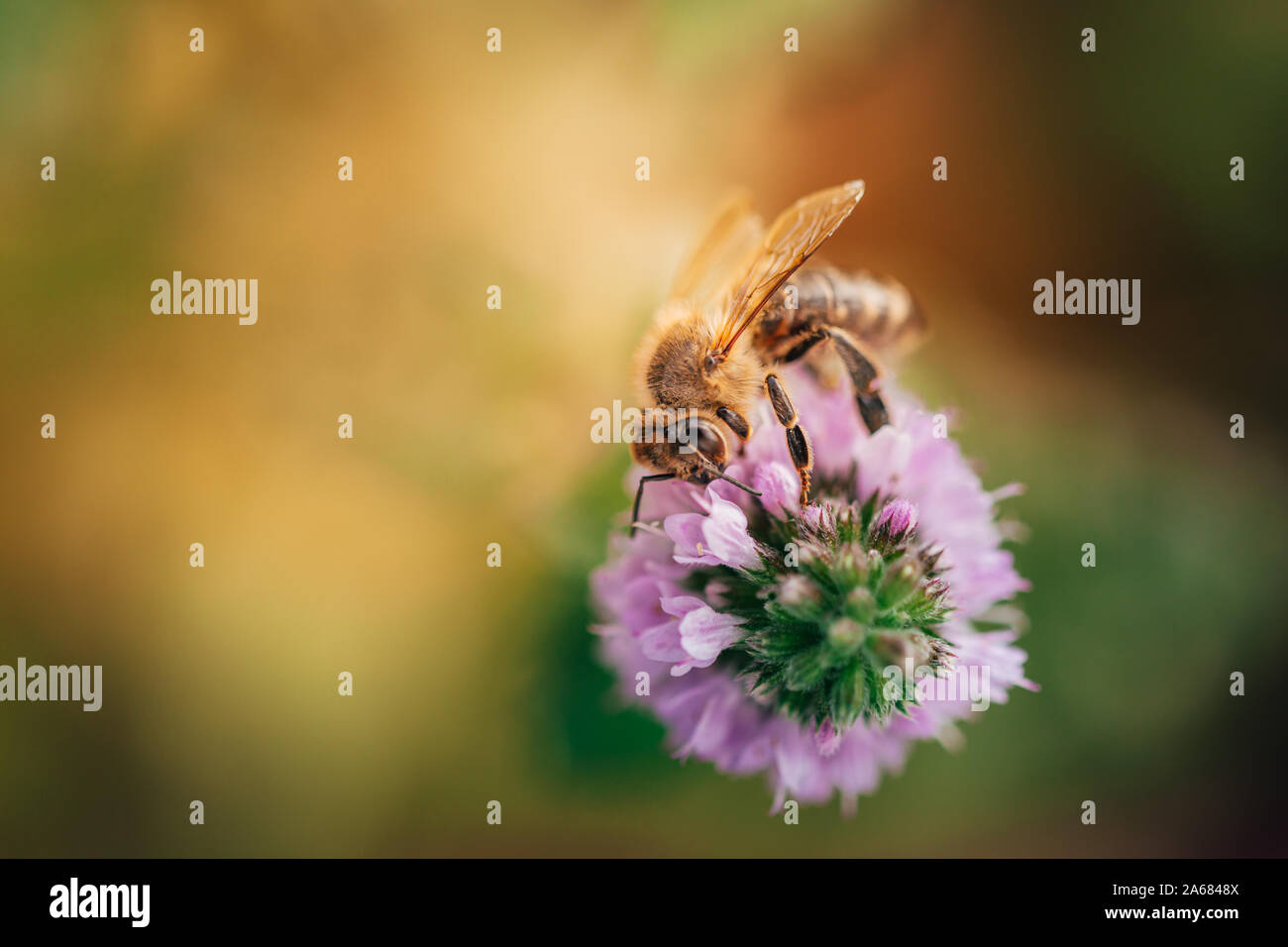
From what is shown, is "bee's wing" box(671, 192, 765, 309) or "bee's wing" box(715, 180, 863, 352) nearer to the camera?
"bee's wing" box(715, 180, 863, 352)

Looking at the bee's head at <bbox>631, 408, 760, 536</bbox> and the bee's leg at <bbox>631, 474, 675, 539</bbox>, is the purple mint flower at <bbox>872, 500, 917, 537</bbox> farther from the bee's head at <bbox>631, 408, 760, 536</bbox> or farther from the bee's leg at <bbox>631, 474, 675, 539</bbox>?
the bee's leg at <bbox>631, 474, 675, 539</bbox>

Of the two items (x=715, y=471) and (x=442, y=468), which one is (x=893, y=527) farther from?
(x=442, y=468)

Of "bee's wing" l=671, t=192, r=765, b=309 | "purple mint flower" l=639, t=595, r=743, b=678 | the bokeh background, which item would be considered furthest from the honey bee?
the bokeh background

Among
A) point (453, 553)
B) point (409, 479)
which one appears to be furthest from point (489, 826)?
point (409, 479)

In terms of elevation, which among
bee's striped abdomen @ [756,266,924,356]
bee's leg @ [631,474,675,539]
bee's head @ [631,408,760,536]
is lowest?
bee's leg @ [631,474,675,539]

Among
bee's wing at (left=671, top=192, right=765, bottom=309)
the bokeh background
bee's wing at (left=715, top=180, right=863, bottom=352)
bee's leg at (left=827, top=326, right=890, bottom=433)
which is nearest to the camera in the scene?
bee's wing at (left=715, top=180, right=863, bottom=352)

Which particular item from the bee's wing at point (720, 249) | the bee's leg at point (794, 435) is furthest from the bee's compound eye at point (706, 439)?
the bee's wing at point (720, 249)

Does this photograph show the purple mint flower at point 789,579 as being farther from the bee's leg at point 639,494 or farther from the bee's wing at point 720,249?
the bee's wing at point 720,249
